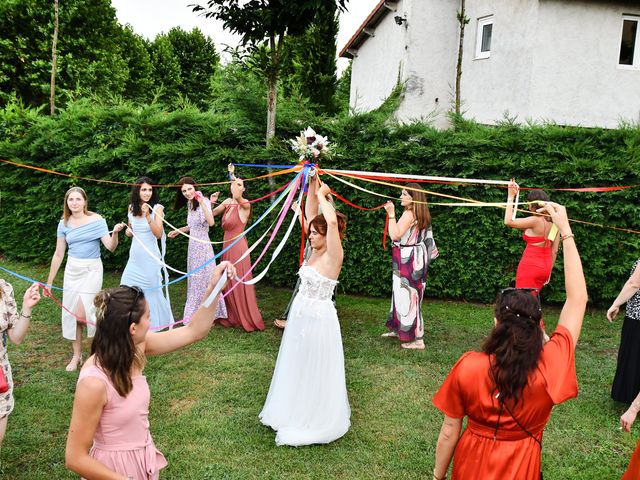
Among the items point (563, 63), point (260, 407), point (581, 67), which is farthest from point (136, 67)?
point (260, 407)

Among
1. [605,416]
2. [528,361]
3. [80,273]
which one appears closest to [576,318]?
[528,361]

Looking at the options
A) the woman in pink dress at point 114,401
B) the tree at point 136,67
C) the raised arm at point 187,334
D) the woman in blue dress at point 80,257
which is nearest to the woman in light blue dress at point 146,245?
the woman in blue dress at point 80,257

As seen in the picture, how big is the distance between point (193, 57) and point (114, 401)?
108ft

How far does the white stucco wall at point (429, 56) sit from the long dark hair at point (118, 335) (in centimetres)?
1228

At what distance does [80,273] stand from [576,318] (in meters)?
5.14

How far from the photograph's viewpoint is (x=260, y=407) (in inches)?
195

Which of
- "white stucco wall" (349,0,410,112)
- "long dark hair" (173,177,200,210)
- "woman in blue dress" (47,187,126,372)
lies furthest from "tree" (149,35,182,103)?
"woman in blue dress" (47,187,126,372)

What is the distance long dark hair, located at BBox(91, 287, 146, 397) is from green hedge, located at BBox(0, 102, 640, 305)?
6.68 m

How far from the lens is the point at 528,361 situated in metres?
2.25

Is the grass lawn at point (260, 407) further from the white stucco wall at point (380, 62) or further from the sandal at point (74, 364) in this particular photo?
the white stucco wall at point (380, 62)

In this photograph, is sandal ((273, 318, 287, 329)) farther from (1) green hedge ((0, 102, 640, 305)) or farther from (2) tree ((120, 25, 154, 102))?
(2) tree ((120, 25, 154, 102))

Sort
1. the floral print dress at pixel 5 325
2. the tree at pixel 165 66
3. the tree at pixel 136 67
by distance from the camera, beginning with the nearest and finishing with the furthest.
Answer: the floral print dress at pixel 5 325, the tree at pixel 136 67, the tree at pixel 165 66

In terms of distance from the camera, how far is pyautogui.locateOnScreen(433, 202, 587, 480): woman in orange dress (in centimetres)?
224

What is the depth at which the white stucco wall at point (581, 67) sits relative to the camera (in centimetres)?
1227
